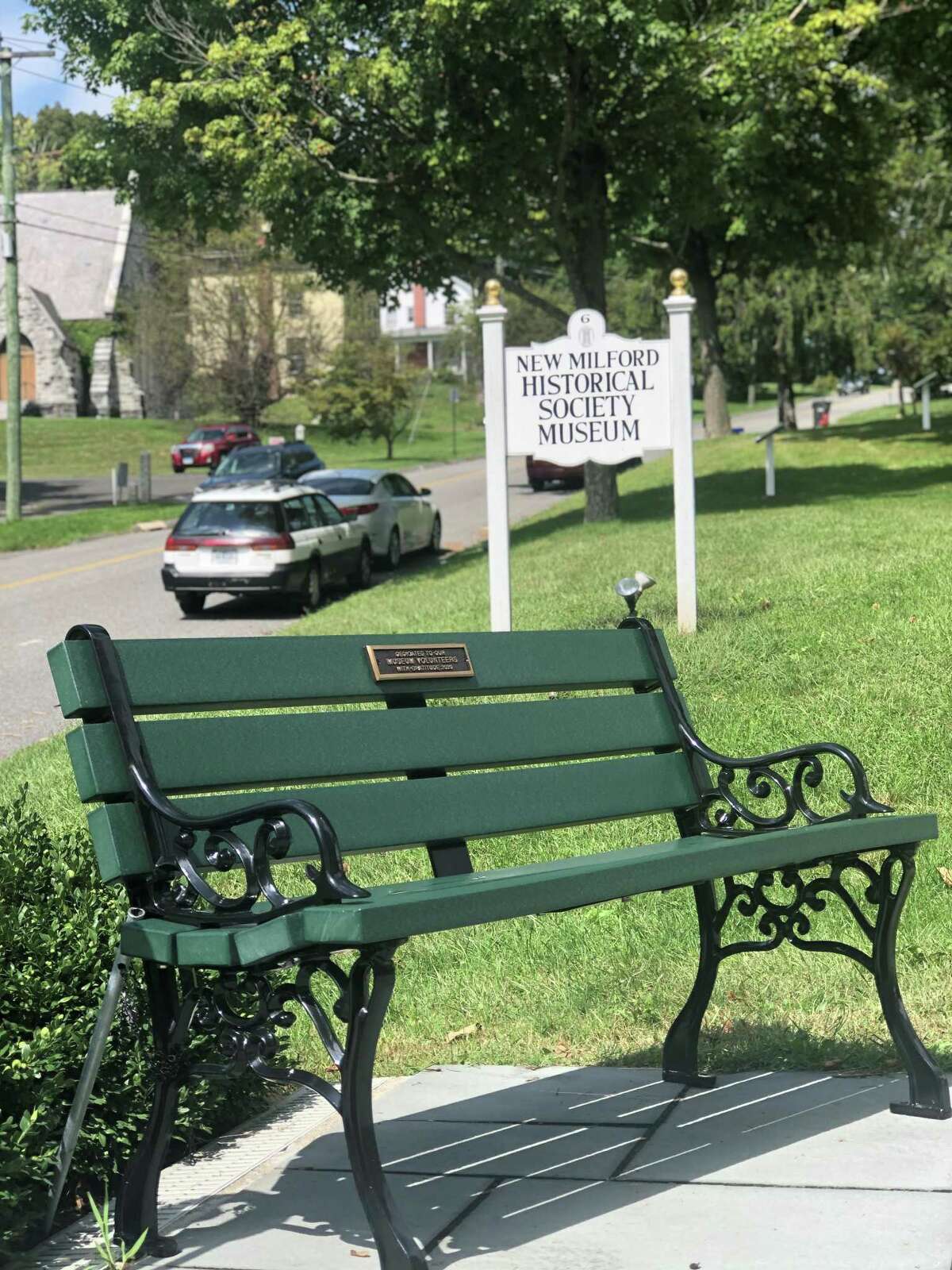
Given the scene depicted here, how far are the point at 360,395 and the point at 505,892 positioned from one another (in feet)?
184

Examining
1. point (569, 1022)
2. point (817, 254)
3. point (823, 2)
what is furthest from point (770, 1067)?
point (817, 254)

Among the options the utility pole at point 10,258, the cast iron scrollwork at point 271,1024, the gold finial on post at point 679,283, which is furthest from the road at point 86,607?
the cast iron scrollwork at point 271,1024

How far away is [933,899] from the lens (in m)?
5.68

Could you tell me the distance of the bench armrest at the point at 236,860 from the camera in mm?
3029

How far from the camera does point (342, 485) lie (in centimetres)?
2348

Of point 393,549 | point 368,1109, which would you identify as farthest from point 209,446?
point 368,1109

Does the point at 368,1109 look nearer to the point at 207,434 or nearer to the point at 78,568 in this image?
the point at 78,568

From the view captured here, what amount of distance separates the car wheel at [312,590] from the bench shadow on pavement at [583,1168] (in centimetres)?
1496

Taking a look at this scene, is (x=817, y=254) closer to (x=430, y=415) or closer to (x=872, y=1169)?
(x=872, y=1169)

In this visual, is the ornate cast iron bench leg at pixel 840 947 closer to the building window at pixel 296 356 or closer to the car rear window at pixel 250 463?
the car rear window at pixel 250 463

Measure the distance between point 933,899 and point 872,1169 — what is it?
2.13m

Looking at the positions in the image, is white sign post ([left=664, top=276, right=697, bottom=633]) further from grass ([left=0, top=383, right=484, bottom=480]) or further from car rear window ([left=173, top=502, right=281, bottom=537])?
grass ([left=0, top=383, right=484, bottom=480])

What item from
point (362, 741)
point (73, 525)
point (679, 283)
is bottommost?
point (73, 525)

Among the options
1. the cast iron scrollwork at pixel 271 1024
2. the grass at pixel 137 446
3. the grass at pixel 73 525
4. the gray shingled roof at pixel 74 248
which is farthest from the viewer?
the gray shingled roof at pixel 74 248
